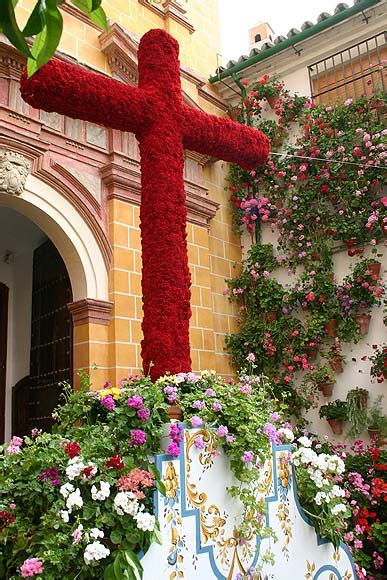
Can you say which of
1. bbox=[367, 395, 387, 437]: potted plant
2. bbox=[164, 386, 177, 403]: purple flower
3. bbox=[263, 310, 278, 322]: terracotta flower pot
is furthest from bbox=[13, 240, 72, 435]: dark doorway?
bbox=[367, 395, 387, 437]: potted plant

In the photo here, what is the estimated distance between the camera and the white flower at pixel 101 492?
209 centimetres

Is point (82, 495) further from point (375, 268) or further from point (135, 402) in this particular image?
point (375, 268)

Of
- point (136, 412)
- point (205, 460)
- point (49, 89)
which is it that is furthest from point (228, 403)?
point (49, 89)

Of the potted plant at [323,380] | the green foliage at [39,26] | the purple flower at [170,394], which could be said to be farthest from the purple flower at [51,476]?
the potted plant at [323,380]

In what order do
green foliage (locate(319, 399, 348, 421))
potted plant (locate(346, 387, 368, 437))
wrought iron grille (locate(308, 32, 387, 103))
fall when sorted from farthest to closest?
wrought iron grille (locate(308, 32, 387, 103))
green foliage (locate(319, 399, 348, 421))
potted plant (locate(346, 387, 368, 437))

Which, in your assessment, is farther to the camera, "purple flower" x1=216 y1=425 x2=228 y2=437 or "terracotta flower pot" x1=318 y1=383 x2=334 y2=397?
"terracotta flower pot" x1=318 y1=383 x2=334 y2=397

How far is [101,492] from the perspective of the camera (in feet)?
6.86

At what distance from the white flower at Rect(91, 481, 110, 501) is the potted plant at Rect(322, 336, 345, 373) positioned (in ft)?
13.7

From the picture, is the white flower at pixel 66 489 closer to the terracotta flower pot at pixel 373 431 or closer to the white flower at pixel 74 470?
the white flower at pixel 74 470

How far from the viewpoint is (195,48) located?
7.05m

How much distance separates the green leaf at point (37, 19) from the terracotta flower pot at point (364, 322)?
5.19 m

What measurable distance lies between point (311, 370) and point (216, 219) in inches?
85.1

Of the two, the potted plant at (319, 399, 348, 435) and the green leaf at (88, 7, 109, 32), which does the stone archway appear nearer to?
the potted plant at (319, 399, 348, 435)

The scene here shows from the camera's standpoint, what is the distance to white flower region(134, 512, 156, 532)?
6.72ft
